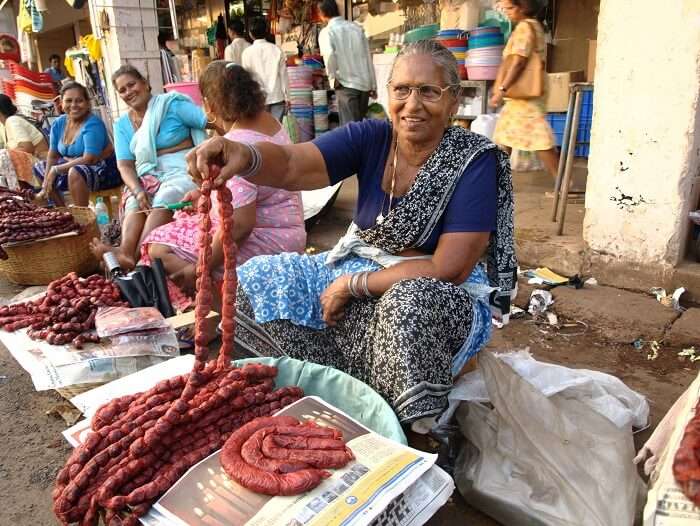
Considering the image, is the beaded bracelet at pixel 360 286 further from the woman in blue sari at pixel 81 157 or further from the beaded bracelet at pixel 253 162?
the woman in blue sari at pixel 81 157

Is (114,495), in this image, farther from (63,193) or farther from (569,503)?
(63,193)

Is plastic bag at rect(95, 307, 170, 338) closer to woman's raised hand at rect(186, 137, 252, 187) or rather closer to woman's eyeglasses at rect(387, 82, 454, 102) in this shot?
woman's raised hand at rect(186, 137, 252, 187)

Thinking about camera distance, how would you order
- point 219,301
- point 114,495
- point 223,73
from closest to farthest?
1. point 114,495
2. point 223,73
3. point 219,301

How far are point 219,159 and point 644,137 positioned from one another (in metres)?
2.46

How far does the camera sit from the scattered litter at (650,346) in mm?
2848

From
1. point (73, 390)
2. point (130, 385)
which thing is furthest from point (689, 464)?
point (73, 390)

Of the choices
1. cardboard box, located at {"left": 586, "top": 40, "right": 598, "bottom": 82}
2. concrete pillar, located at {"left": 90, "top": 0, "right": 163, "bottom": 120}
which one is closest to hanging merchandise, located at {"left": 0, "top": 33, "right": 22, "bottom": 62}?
concrete pillar, located at {"left": 90, "top": 0, "right": 163, "bottom": 120}

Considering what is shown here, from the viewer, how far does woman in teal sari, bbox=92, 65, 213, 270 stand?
407cm

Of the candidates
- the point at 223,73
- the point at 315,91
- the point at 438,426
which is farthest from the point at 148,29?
the point at 438,426

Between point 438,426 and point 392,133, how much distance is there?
3.62 ft

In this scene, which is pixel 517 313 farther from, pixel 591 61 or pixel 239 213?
pixel 591 61

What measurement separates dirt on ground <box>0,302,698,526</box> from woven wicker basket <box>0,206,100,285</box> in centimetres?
101

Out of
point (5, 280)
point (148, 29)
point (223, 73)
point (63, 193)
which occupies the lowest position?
point (5, 280)

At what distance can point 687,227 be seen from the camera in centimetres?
329
